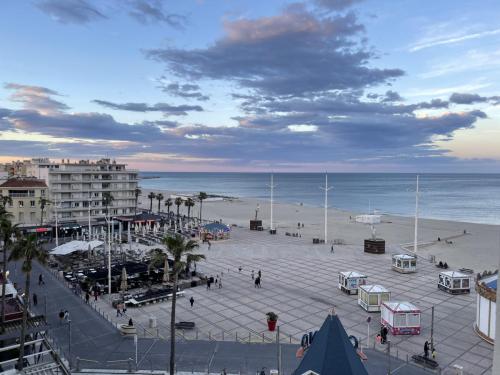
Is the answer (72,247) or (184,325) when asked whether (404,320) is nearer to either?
(184,325)

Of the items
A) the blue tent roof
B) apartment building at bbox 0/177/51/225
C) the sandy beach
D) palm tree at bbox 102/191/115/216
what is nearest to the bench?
the blue tent roof

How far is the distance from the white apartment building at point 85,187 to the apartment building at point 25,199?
235cm

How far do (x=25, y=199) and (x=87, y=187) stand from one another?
11584 millimetres

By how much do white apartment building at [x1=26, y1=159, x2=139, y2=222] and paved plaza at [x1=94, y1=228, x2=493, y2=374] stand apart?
38735 mm

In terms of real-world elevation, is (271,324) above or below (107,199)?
below

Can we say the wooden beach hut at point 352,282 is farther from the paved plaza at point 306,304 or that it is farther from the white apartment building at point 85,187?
the white apartment building at point 85,187

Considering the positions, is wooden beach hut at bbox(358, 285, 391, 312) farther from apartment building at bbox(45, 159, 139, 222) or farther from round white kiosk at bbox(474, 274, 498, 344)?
apartment building at bbox(45, 159, 139, 222)

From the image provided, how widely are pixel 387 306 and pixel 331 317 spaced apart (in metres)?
13.3

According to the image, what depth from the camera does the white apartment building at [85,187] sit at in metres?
72.5

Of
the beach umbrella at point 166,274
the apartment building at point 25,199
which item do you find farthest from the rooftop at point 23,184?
the beach umbrella at point 166,274

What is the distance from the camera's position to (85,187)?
76.1 meters

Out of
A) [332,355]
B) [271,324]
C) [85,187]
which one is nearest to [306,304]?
[271,324]

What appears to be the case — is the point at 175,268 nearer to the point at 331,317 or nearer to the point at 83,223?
the point at 331,317

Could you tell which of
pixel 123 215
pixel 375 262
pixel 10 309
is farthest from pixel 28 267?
pixel 123 215
